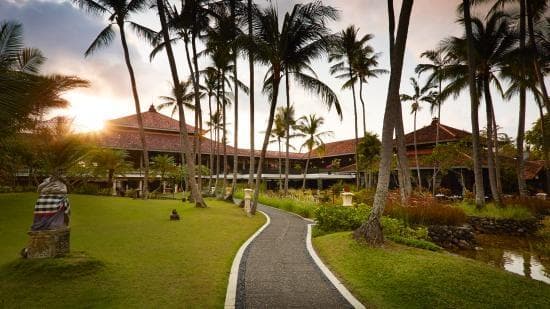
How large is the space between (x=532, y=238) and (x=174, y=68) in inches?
753

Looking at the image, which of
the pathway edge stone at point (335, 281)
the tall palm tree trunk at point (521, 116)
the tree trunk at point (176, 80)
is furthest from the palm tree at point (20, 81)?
the tall palm tree trunk at point (521, 116)

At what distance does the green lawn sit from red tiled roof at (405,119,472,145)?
23751 millimetres

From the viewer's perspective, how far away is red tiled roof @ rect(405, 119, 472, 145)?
2676 centimetres

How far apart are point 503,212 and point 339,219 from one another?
9084mm

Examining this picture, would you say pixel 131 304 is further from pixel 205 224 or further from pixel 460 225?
pixel 460 225

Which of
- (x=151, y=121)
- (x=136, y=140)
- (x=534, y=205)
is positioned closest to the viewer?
(x=534, y=205)

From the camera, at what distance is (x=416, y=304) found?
14.9 ft

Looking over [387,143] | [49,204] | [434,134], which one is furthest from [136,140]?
[434,134]

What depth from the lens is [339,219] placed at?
10.4 m

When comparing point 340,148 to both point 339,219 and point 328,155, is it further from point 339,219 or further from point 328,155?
point 339,219

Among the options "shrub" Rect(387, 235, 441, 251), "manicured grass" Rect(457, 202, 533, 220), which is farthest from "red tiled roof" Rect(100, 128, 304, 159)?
"shrub" Rect(387, 235, 441, 251)

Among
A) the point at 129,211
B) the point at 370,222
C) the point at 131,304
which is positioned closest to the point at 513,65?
the point at 370,222

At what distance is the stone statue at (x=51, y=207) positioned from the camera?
17.9ft

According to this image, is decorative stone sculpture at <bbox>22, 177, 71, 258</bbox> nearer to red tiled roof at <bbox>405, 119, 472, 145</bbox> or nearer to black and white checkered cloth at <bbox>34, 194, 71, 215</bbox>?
black and white checkered cloth at <bbox>34, 194, 71, 215</bbox>
